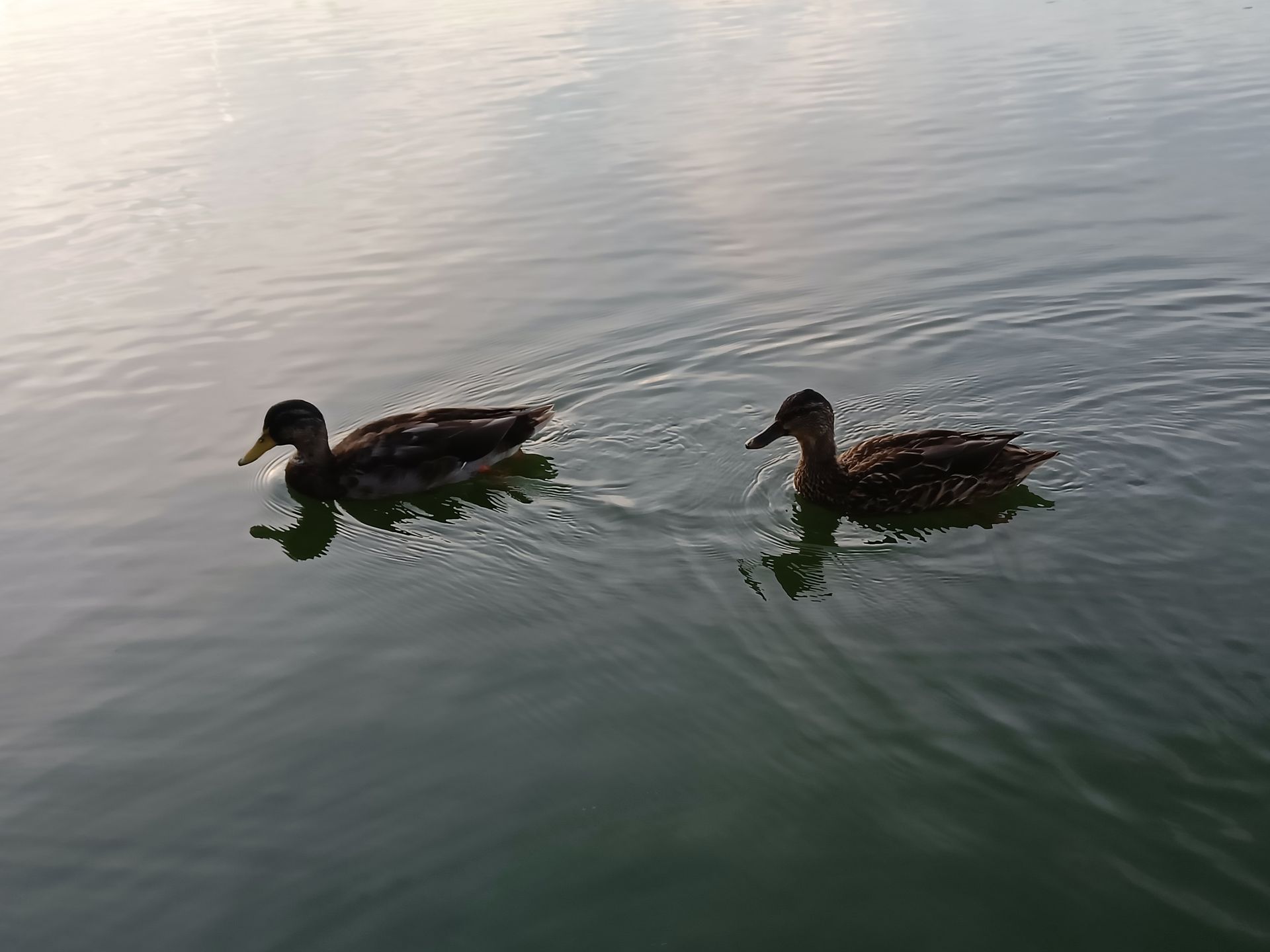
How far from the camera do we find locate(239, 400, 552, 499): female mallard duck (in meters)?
8.82

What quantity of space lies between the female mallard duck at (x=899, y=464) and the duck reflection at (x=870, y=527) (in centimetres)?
8

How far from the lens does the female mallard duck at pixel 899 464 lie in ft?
25.1

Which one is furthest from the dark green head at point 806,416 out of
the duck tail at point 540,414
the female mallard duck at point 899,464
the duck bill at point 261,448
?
the duck bill at point 261,448

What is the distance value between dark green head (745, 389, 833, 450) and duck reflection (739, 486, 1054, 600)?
20.6 inches

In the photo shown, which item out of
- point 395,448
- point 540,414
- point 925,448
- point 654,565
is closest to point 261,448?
point 395,448

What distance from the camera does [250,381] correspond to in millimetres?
11172

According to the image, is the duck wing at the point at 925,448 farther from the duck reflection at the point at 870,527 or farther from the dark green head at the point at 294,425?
the dark green head at the point at 294,425

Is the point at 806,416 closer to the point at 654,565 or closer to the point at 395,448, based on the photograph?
the point at 654,565

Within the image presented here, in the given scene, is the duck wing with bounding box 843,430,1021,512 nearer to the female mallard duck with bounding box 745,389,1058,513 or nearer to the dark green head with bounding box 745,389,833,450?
the female mallard duck with bounding box 745,389,1058,513

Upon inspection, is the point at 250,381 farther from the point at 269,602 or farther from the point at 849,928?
the point at 849,928

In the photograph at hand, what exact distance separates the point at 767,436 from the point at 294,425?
3430 mm

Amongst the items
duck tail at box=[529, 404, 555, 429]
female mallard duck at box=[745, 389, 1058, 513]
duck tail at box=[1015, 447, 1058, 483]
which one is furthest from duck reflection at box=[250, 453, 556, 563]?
duck tail at box=[1015, 447, 1058, 483]

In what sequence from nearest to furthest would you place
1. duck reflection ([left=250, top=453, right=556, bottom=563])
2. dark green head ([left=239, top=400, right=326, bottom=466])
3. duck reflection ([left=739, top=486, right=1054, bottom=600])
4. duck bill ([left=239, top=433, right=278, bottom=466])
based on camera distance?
duck reflection ([left=739, top=486, right=1054, bottom=600]), duck reflection ([left=250, top=453, right=556, bottom=563]), dark green head ([left=239, top=400, right=326, bottom=466]), duck bill ([left=239, top=433, right=278, bottom=466])

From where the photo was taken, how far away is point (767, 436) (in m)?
8.16
